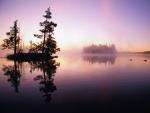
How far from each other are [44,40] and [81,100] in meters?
47.6

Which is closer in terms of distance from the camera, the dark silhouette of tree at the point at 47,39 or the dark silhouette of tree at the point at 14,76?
the dark silhouette of tree at the point at 14,76

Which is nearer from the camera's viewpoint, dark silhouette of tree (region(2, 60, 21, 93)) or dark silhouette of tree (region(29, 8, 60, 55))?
dark silhouette of tree (region(2, 60, 21, 93))

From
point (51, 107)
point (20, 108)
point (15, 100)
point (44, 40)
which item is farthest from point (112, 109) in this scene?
point (44, 40)

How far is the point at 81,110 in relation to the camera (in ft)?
31.8

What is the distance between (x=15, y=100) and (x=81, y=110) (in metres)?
4.26

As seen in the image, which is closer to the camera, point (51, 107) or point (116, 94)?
point (51, 107)

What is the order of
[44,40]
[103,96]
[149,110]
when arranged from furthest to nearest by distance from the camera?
1. [44,40]
2. [103,96]
3. [149,110]

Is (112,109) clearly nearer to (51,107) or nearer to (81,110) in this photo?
(81,110)

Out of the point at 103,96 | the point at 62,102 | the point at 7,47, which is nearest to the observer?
the point at 62,102

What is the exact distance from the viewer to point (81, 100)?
11.7 metres

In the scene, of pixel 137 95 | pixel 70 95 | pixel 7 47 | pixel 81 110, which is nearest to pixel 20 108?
pixel 81 110

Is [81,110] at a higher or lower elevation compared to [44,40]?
lower

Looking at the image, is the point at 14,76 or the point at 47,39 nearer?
the point at 14,76

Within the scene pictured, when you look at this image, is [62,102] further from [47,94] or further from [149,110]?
[149,110]
